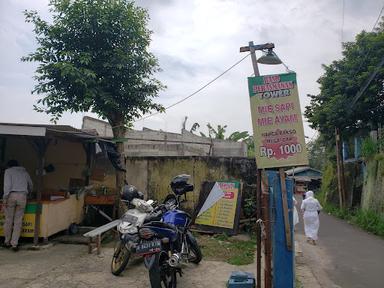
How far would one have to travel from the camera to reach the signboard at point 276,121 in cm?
506

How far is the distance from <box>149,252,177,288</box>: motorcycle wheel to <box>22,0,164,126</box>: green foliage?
5990 millimetres

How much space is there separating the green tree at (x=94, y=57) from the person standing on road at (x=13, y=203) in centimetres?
283

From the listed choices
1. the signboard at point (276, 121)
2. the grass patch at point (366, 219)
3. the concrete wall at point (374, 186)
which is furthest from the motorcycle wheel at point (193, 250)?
the concrete wall at point (374, 186)

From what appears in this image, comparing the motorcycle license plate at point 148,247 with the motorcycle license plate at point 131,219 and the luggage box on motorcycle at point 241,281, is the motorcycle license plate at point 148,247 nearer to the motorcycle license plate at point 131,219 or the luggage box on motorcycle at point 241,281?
the motorcycle license plate at point 131,219

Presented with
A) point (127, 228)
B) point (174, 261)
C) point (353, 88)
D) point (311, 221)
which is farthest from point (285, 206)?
point (353, 88)

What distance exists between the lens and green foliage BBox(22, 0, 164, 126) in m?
10.3

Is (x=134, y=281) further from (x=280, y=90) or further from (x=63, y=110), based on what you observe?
(x=63, y=110)

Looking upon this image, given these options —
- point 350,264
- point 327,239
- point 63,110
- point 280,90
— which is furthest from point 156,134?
point 280,90

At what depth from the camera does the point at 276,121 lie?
16.8 feet

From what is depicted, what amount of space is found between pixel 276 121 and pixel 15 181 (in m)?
5.81

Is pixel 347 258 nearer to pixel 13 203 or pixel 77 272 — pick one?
pixel 77 272

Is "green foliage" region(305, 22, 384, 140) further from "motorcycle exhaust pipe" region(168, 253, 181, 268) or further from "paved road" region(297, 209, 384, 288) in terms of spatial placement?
"motorcycle exhaust pipe" region(168, 253, 181, 268)

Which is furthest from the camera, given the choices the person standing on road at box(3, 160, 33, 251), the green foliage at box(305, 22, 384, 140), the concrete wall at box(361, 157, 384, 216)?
the green foliage at box(305, 22, 384, 140)

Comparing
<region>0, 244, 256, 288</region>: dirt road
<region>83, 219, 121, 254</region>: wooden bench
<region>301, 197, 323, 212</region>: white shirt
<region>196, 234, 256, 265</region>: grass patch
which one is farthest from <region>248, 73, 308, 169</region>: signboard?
<region>301, 197, 323, 212</region>: white shirt
